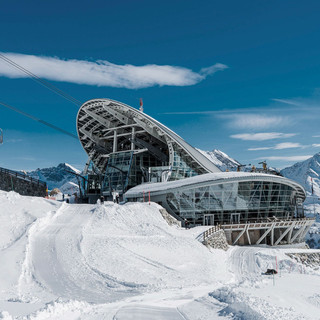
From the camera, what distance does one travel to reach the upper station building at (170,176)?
3972 cm

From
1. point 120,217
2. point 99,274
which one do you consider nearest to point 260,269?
point 120,217

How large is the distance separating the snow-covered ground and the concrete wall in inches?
306

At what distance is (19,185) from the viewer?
38.8m

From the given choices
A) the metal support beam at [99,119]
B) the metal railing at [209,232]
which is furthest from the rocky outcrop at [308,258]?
the metal support beam at [99,119]

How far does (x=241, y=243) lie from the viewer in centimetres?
3894

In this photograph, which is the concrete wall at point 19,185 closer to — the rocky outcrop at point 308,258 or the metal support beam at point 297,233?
the rocky outcrop at point 308,258

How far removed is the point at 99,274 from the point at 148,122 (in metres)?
41.9

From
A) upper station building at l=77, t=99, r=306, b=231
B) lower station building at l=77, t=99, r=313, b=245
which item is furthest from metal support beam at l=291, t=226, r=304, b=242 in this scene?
upper station building at l=77, t=99, r=306, b=231

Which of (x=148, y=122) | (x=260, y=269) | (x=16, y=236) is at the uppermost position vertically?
(x=148, y=122)

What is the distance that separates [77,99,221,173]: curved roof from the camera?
56125mm

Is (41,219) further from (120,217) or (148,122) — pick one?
(148,122)

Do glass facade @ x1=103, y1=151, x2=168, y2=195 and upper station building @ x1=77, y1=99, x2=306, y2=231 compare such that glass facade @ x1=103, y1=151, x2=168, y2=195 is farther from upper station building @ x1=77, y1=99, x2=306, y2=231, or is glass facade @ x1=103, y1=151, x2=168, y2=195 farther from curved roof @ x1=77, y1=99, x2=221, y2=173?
curved roof @ x1=77, y1=99, x2=221, y2=173

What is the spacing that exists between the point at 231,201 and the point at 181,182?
669cm

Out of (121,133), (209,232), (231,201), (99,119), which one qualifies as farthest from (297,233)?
(99,119)
